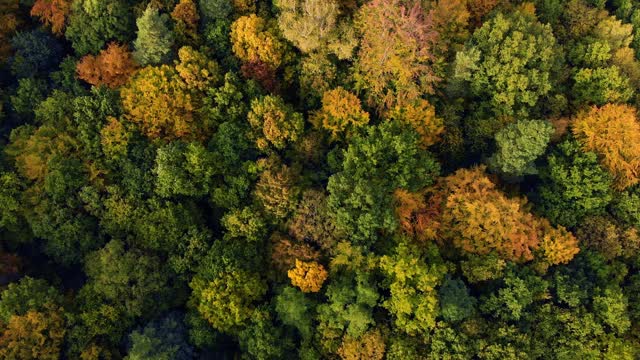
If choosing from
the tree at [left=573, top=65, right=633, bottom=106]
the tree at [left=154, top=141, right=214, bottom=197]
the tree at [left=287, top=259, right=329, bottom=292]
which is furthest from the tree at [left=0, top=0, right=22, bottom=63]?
the tree at [left=573, top=65, right=633, bottom=106]

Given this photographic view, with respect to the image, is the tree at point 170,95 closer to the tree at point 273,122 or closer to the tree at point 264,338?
the tree at point 273,122

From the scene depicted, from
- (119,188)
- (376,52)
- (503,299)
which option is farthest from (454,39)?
(119,188)

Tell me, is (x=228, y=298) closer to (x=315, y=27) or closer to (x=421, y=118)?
(x=421, y=118)

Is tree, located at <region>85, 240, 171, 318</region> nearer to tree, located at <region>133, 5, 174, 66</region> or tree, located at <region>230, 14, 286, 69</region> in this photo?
tree, located at <region>133, 5, 174, 66</region>

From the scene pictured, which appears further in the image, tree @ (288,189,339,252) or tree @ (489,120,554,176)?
tree @ (288,189,339,252)

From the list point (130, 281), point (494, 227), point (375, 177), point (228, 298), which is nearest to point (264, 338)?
point (228, 298)

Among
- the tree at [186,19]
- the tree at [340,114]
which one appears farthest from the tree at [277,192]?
the tree at [186,19]

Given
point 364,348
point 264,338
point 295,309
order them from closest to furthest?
point 364,348, point 295,309, point 264,338
